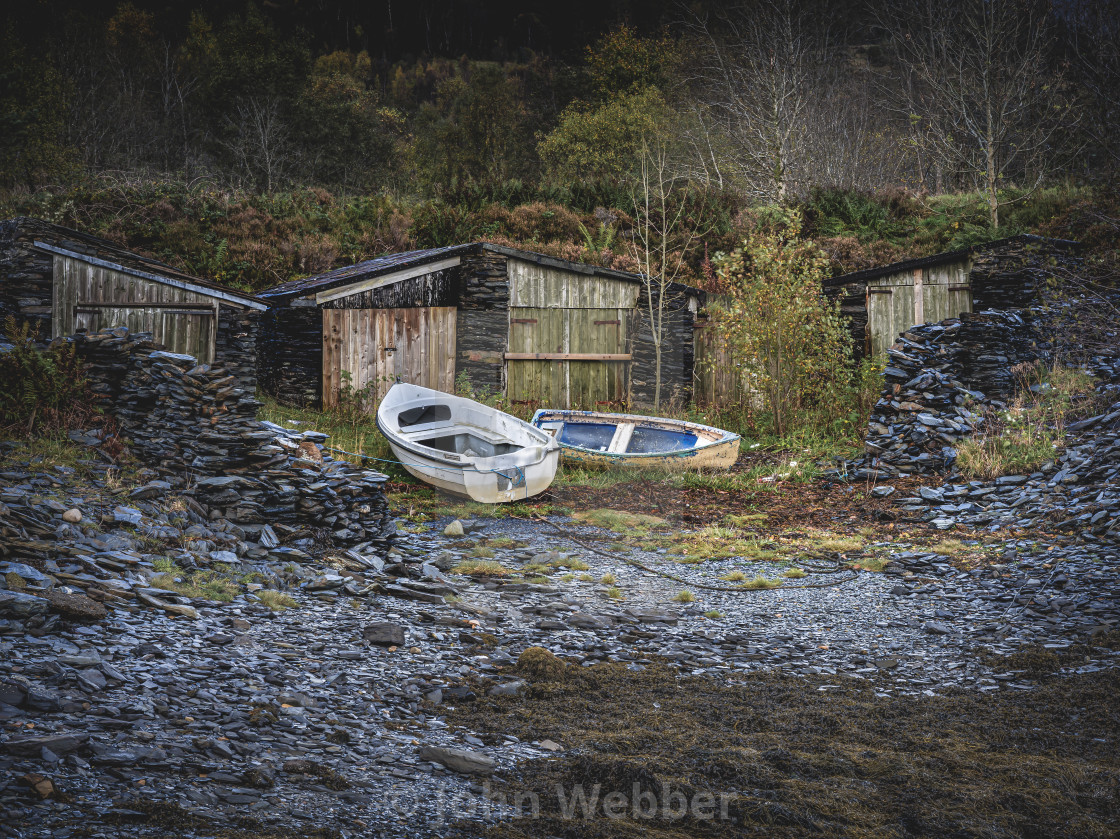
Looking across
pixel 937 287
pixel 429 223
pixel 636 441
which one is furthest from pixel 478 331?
pixel 937 287

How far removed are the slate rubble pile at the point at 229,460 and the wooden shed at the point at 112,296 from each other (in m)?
3.47

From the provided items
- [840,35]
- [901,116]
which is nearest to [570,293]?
[901,116]

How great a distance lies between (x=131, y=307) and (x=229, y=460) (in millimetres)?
6293

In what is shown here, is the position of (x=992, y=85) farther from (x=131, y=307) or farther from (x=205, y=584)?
(x=205, y=584)

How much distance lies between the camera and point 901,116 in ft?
121

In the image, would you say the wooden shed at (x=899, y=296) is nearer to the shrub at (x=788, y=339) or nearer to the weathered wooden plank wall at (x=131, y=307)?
the shrub at (x=788, y=339)

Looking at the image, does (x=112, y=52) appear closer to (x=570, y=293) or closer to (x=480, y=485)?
(x=570, y=293)

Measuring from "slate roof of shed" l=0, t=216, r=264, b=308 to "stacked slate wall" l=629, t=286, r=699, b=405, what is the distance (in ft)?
26.0

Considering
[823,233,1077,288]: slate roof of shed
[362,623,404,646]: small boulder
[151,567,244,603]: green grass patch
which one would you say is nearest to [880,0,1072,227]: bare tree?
[823,233,1077,288]: slate roof of shed

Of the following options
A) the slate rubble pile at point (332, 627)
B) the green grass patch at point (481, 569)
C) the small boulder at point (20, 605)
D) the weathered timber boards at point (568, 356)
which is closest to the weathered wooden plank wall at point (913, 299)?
the weathered timber boards at point (568, 356)

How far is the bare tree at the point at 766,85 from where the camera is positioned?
1080 inches

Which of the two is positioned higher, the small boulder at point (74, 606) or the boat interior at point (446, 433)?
the boat interior at point (446, 433)

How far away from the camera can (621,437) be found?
13.9 metres

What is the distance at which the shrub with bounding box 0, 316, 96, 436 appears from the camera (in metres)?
8.93
